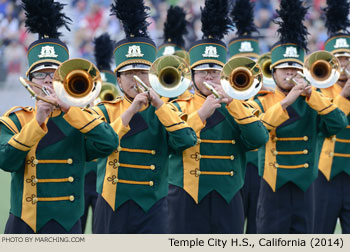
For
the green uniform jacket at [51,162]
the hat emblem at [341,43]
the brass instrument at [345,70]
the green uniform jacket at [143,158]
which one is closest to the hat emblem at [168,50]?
the hat emblem at [341,43]

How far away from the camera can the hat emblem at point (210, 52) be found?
5.52 m

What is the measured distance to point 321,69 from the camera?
6.21 metres

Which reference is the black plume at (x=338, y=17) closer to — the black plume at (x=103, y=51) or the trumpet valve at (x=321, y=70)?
the trumpet valve at (x=321, y=70)

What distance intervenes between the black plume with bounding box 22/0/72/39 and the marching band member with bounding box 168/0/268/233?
48.0 inches

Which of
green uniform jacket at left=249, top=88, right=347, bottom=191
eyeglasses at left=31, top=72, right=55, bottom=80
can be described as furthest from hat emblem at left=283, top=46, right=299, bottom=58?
eyeglasses at left=31, top=72, right=55, bottom=80

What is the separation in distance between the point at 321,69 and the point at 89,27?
11.1m

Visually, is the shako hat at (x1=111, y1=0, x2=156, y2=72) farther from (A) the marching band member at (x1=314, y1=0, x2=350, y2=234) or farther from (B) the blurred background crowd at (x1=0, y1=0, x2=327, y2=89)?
(B) the blurred background crowd at (x1=0, y1=0, x2=327, y2=89)

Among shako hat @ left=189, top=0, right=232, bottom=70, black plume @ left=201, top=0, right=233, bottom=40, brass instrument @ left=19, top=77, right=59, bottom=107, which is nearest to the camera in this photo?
brass instrument @ left=19, top=77, right=59, bottom=107

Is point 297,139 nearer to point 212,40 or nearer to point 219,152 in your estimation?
point 219,152

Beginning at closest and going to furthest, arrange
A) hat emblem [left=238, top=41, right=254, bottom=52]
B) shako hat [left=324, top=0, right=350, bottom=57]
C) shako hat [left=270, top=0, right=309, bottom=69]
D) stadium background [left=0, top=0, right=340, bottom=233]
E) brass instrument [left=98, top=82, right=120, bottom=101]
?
shako hat [left=270, top=0, right=309, bottom=69] → shako hat [left=324, top=0, right=350, bottom=57] → brass instrument [left=98, top=82, right=120, bottom=101] → hat emblem [left=238, top=41, right=254, bottom=52] → stadium background [left=0, top=0, right=340, bottom=233]

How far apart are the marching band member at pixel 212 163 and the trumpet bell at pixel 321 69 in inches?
41.0

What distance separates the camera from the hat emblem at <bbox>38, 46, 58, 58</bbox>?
466cm

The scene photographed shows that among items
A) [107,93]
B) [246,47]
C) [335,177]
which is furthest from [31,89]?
[246,47]

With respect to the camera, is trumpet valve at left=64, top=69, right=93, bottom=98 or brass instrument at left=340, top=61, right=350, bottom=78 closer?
trumpet valve at left=64, top=69, right=93, bottom=98
